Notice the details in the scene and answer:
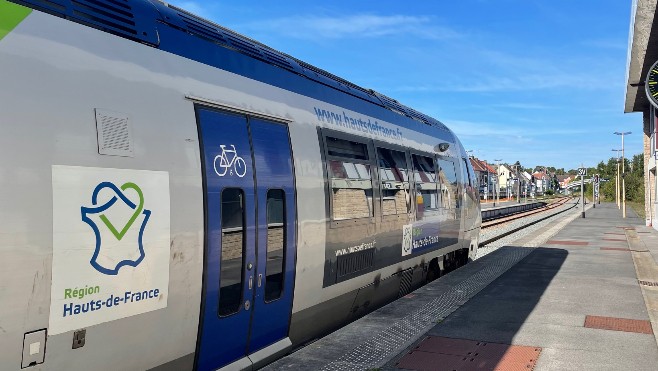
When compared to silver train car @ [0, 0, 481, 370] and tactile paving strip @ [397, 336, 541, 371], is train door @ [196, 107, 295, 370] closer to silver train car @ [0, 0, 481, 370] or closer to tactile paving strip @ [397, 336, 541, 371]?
silver train car @ [0, 0, 481, 370]

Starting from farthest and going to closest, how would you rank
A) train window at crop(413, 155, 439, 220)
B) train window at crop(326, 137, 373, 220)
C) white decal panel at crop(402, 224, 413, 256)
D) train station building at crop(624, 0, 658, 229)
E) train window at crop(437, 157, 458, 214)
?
1. train station building at crop(624, 0, 658, 229)
2. train window at crop(437, 157, 458, 214)
3. train window at crop(413, 155, 439, 220)
4. white decal panel at crop(402, 224, 413, 256)
5. train window at crop(326, 137, 373, 220)

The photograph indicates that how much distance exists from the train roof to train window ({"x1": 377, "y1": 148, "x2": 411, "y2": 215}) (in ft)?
4.98

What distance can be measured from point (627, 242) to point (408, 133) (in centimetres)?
1615

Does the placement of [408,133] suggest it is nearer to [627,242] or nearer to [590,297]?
[590,297]

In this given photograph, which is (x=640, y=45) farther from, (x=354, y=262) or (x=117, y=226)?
(x=117, y=226)

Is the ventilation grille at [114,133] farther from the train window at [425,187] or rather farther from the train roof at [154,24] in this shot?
the train window at [425,187]

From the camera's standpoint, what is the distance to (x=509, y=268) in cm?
1314

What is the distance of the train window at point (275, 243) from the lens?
514 cm

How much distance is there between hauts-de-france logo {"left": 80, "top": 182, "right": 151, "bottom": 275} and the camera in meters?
3.36

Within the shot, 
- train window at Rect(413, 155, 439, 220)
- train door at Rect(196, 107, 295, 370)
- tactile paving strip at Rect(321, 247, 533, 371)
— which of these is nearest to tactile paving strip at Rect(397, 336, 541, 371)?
tactile paving strip at Rect(321, 247, 533, 371)

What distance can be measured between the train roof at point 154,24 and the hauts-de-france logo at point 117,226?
1.18 m

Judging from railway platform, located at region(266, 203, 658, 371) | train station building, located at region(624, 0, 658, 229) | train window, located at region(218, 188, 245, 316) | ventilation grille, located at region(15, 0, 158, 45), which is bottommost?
railway platform, located at region(266, 203, 658, 371)

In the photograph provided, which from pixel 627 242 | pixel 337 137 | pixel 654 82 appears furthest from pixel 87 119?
pixel 627 242

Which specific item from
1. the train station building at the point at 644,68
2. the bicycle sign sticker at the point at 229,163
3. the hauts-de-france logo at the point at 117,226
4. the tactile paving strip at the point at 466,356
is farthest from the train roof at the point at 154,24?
the train station building at the point at 644,68
